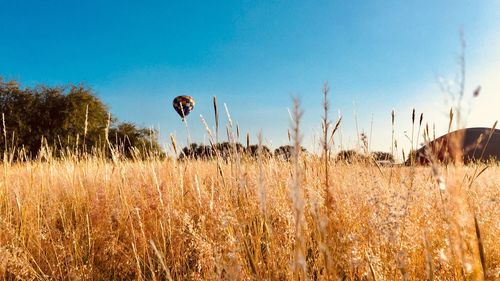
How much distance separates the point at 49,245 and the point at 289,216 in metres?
1.70

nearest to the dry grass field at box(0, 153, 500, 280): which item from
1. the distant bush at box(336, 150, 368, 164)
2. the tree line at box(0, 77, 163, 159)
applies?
the distant bush at box(336, 150, 368, 164)

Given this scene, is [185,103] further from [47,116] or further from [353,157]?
[353,157]

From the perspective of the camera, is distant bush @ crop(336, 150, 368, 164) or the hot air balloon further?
the hot air balloon

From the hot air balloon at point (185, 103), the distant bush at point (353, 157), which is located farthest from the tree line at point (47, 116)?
the distant bush at point (353, 157)

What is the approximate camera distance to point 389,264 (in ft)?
4.39

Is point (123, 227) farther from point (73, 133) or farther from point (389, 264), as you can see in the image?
point (73, 133)

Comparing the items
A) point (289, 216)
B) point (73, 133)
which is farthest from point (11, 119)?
point (289, 216)

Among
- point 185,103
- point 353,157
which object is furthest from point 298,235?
point 185,103

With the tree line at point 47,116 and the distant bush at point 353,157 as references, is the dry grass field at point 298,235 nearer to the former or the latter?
the distant bush at point 353,157

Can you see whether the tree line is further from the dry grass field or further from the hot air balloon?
the dry grass field

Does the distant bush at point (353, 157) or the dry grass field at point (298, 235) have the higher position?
the distant bush at point (353, 157)

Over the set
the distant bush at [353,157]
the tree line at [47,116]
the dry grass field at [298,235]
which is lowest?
the dry grass field at [298,235]

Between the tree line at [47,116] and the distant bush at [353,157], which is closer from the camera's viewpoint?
the distant bush at [353,157]

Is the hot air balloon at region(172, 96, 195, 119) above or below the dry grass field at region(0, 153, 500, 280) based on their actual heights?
above
